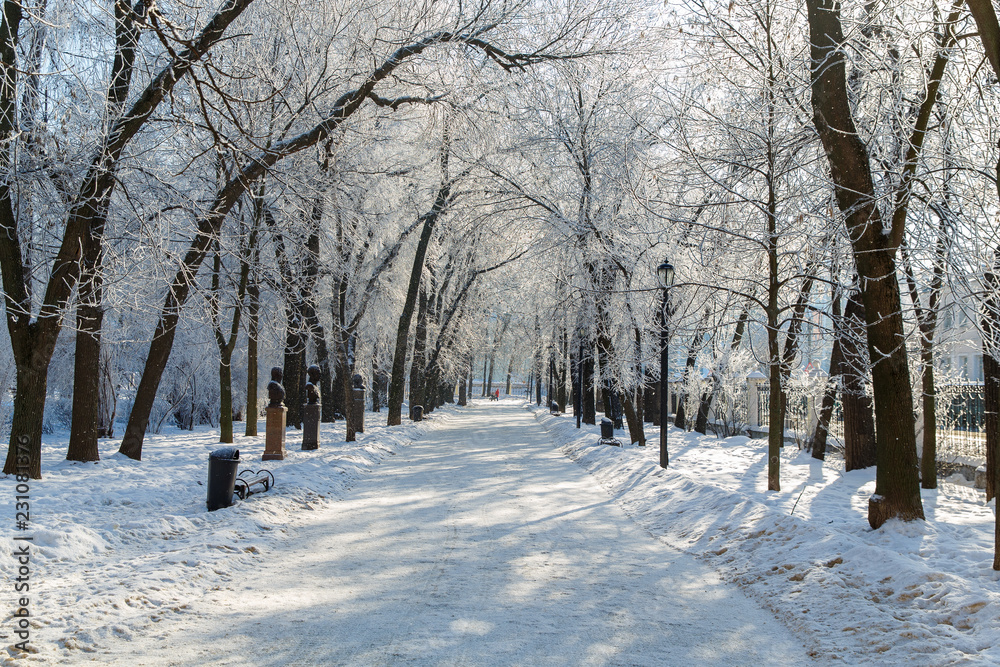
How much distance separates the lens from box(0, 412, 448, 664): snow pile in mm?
4262

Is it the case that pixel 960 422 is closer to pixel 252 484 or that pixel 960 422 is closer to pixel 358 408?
pixel 252 484

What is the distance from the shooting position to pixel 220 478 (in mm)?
7703

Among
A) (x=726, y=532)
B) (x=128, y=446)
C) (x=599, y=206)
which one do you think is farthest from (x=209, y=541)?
(x=599, y=206)

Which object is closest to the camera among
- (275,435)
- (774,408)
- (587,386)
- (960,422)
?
(774,408)

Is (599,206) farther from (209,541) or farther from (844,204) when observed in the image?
(209,541)

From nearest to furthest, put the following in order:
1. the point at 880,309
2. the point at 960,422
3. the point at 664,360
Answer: the point at 880,309
the point at 664,360
the point at 960,422

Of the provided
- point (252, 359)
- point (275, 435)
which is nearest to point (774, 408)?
point (275, 435)

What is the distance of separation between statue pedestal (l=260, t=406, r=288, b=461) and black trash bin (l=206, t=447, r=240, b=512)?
187 inches

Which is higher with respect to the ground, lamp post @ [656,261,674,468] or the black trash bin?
lamp post @ [656,261,674,468]

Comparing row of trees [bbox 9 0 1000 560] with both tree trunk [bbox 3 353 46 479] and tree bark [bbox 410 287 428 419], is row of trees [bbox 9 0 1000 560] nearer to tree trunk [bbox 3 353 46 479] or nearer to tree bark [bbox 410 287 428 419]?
tree trunk [bbox 3 353 46 479]

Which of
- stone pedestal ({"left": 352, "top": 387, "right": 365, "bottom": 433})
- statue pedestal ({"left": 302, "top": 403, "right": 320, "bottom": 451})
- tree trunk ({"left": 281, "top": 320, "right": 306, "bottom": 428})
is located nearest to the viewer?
statue pedestal ({"left": 302, "top": 403, "right": 320, "bottom": 451})

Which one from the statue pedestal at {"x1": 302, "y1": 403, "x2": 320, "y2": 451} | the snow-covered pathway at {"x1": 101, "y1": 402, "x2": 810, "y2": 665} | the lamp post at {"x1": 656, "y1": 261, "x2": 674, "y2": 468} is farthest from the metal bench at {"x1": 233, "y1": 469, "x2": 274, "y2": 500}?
the lamp post at {"x1": 656, "y1": 261, "x2": 674, "y2": 468}

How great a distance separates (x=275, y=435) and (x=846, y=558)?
10127mm

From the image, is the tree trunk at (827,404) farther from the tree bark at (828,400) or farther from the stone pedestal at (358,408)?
the stone pedestal at (358,408)
